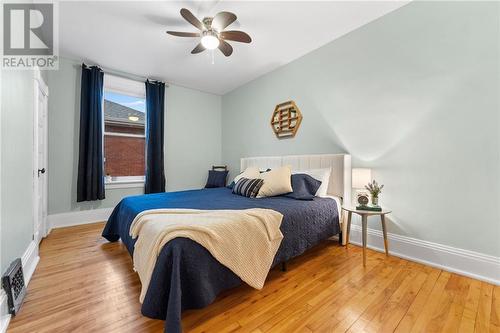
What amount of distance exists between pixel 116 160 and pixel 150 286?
351 centimetres

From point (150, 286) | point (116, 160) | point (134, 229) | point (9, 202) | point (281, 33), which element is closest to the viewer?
point (150, 286)

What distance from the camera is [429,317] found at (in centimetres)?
138

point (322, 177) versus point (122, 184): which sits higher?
point (322, 177)

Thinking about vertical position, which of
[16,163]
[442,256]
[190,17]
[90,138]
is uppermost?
[190,17]

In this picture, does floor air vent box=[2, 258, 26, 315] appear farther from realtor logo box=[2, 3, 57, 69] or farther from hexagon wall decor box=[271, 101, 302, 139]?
hexagon wall decor box=[271, 101, 302, 139]

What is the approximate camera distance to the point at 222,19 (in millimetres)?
2117

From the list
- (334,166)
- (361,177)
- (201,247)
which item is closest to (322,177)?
(334,166)

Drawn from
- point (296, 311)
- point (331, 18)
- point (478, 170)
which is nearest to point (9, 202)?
point (296, 311)

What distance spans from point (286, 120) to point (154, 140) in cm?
259

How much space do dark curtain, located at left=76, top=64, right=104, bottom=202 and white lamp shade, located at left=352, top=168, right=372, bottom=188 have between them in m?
3.95

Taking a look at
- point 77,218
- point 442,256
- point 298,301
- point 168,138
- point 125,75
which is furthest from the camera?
point 168,138

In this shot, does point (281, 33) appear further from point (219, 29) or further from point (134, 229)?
point (134, 229)

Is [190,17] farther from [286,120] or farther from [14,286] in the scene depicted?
[14,286]

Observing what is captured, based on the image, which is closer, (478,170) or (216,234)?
(216,234)
